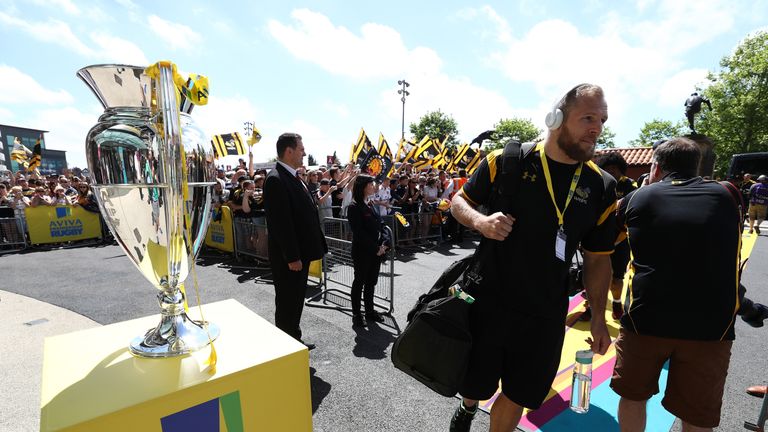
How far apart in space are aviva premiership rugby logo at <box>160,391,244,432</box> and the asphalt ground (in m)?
1.55

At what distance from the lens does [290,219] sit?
3.18m

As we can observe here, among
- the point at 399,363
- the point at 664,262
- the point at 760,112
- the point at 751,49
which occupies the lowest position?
the point at 399,363

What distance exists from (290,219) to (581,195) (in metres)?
2.22

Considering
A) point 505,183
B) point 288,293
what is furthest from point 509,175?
point 288,293

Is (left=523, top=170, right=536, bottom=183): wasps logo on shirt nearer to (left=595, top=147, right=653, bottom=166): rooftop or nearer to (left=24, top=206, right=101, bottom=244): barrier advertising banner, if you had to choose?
(left=24, top=206, right=101, bottom=244): barrier advertising banner

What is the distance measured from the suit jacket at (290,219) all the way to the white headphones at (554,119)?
2.10 m

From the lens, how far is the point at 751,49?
1099 inches

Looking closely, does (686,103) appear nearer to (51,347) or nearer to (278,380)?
(278,380)

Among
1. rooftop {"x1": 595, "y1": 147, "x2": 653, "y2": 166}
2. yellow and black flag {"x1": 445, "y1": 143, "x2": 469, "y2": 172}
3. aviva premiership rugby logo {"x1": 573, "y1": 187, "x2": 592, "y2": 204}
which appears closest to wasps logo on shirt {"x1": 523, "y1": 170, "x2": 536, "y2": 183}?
aviva premiership rugby logo {"x1": 573, "y1": 187, "x2": 592, "y2": 204}

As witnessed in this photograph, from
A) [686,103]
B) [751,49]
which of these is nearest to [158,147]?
[686,103]

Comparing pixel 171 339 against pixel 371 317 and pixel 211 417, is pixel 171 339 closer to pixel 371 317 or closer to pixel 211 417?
pixel 211 417

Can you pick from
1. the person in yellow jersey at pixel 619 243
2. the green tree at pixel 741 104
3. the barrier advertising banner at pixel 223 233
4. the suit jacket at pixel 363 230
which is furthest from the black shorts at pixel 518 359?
the green tree at pixel 741 104

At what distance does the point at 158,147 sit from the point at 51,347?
0.89 metres

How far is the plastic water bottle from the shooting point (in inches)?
84.8
